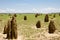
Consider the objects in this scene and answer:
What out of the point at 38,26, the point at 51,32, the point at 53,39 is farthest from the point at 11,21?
the point at 38,26

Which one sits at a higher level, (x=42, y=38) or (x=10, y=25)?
(x=10, y=25)

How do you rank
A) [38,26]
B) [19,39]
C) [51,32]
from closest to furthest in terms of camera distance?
[19,39]
[51,32]
[38,26]

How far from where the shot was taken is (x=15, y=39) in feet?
71.2

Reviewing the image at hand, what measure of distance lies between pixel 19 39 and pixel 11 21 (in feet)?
8.96

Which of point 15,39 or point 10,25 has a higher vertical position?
point 10,25

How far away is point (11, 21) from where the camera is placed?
22.6 meters

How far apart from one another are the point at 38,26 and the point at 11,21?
1244cm

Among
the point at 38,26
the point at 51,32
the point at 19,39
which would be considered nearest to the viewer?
the point at 19,39

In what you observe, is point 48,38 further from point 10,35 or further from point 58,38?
point 10,35

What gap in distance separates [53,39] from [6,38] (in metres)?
5.97

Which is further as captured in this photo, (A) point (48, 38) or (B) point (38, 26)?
(B) point (38, 26)

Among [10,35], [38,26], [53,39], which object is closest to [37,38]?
[53,39]

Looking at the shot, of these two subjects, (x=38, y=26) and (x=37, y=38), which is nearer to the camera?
(x=37, y=38)

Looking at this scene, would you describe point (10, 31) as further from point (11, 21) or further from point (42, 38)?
point (42, 38)
